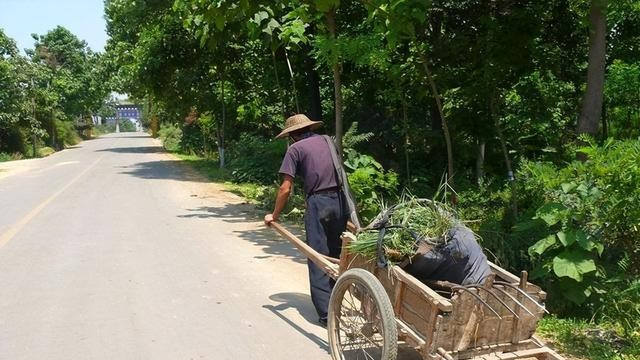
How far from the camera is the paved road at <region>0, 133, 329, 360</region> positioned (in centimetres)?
497

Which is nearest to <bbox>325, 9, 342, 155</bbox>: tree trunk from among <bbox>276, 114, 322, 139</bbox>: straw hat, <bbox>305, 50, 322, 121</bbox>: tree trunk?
<bbox>276, 114, 322, 139</bbox>: straw hat

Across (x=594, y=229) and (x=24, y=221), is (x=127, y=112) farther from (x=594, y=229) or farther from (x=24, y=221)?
(x=594, y=229)

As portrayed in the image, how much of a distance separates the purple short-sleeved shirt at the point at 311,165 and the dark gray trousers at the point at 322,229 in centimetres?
11

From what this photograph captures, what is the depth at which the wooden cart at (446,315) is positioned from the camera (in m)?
3.68

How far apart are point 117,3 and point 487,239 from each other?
22.0 metres

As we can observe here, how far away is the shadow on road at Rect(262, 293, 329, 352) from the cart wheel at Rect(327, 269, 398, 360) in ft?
1.47

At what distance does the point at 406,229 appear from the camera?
167 inches

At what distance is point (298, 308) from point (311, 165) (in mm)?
1524

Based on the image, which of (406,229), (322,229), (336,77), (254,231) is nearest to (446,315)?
(406,229)

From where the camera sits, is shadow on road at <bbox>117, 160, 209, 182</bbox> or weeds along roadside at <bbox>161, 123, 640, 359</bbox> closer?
weeds along roadside at <bbox>161, 123, 640, 359</bbox>

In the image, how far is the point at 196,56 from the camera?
21594 mm

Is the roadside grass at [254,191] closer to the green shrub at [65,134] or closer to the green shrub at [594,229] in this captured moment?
the green shrub at [594,229]

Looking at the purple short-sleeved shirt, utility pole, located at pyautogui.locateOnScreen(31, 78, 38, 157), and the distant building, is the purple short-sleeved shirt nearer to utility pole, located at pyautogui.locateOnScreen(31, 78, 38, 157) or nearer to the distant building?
utility pole, located at pyautogui.locateOnScreen(31, 78, 38, 157)

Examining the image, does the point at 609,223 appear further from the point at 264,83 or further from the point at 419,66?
the point at 264,83
